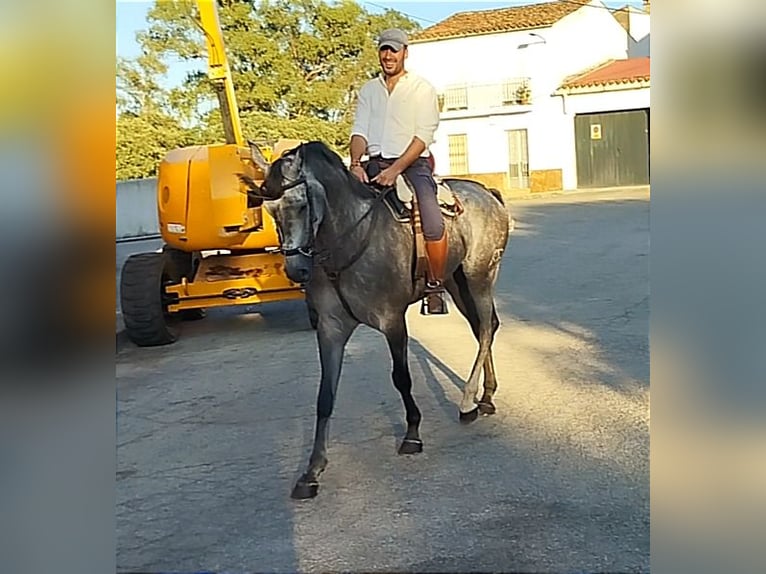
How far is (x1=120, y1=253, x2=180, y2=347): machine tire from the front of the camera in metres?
8.41

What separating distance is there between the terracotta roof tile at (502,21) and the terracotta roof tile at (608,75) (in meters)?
2.46

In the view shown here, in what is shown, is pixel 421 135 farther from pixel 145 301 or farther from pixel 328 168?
pixel 145 301

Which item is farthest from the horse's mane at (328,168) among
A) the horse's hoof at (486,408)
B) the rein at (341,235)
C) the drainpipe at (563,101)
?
the drainpipe at (563,101)

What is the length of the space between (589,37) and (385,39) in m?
33.2

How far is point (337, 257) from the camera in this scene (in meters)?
4.39

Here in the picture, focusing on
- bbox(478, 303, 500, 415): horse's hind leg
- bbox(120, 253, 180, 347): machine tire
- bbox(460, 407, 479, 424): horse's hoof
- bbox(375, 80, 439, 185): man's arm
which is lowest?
bbox(460, 407, 479, 424): horse's hoof

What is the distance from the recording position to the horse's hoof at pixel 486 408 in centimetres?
565

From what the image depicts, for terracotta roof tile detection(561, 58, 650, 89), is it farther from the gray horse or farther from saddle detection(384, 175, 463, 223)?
the gray horse

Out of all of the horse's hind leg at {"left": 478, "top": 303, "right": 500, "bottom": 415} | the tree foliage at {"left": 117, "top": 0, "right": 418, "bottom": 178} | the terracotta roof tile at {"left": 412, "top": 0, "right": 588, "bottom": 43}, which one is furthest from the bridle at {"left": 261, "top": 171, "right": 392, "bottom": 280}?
the terracotta roof tile at {"left": 412, "top": 0, "right": 588, "bottom": 43}

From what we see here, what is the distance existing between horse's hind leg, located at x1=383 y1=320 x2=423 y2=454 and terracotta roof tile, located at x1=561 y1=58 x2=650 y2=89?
26290mm

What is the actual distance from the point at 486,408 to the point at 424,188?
1656mm

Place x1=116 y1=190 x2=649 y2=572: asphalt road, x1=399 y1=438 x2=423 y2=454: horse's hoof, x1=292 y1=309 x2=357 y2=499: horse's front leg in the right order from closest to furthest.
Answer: x1=116 y1=190 x2=649 y2=572: asphalt road < x1=292 y1=309 x2=357 y2=499: horse's front leg < x1=399 y1=438 x2=423 y2=454: horse's hoof
